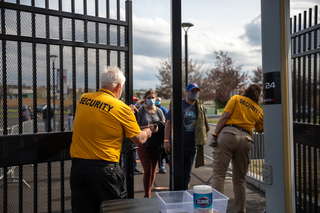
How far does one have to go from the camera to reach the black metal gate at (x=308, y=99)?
11.7 feet

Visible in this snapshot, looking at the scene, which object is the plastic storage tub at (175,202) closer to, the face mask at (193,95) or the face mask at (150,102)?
the face mask at (193,95)

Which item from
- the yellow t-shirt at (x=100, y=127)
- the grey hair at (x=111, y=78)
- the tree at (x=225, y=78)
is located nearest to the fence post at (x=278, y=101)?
the yellow t-shirt at (x=100, y=127)

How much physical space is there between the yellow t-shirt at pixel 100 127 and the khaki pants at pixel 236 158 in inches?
68.5

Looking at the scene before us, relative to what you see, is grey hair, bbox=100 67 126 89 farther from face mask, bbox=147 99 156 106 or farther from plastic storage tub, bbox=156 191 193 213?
face mask, bbox=147 99 156 106

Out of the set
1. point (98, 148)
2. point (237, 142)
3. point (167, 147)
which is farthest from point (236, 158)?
point (98, 148)

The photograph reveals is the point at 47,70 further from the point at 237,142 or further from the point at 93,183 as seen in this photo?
the point at 237,142

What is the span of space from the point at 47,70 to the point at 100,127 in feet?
3.61

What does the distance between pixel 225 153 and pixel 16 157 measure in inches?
104

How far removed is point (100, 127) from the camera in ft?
8.12

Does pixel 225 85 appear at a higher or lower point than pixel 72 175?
higher

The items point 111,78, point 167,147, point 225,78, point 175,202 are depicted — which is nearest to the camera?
point 175,202

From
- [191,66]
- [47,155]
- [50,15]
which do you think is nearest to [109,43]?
[50,15]

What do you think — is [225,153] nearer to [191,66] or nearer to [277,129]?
[277,129]

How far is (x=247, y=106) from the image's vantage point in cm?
389
